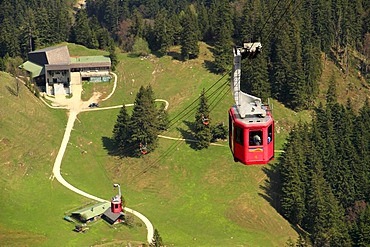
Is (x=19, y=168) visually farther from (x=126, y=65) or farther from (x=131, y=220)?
(x=126, y=65)

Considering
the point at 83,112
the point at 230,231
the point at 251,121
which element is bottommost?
the point at 230,231

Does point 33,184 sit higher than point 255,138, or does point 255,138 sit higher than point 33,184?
point 255,138

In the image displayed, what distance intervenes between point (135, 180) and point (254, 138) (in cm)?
6356

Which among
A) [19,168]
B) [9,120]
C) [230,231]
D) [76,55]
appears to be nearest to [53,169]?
[19,168]

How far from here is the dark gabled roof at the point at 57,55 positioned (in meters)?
134

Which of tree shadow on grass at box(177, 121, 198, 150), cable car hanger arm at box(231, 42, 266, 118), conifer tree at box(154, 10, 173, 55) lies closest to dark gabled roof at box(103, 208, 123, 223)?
tree shadow on grass at box(177, 121, 198, 150)

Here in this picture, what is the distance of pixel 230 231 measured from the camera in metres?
90.7

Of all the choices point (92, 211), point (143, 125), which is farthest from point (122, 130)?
point (92, 211)

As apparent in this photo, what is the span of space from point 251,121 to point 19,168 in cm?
6785

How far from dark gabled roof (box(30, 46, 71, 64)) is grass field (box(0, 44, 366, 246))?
38.2 ft

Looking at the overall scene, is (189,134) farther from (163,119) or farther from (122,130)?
(122,130)

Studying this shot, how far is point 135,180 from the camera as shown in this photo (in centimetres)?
10444

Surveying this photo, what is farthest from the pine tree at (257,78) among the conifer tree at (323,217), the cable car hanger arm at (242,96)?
the cable car hanger arm at (242,96)

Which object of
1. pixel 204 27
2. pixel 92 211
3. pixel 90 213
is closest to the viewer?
pixel 90 213
